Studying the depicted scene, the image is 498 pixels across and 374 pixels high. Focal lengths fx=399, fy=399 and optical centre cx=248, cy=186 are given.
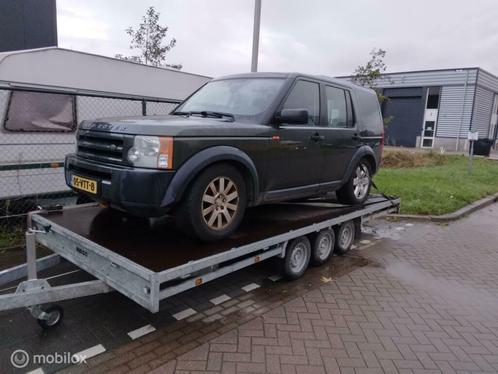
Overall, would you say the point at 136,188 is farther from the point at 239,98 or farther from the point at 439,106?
the point at 439,106

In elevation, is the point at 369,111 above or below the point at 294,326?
above

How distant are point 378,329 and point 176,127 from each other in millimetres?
2653

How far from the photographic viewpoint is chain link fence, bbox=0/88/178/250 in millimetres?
5938

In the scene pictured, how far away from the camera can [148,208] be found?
3.36 m

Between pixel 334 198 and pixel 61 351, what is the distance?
15.0ft

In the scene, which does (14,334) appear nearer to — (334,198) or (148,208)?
A: (148,208)

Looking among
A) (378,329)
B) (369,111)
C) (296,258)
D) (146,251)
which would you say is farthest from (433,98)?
(146,251)

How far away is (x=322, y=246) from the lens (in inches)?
210

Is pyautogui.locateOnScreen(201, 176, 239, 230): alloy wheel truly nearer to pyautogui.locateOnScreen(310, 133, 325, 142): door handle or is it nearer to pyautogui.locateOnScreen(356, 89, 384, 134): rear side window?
pyautogui.locateOnScreen(310, 133, 325, 142): door handle

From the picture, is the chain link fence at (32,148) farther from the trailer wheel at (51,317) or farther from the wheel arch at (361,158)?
the wheel arch at (361,158)

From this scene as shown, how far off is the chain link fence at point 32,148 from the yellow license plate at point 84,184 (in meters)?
2.25

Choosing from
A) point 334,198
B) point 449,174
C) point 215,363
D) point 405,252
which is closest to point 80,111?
point 334,198

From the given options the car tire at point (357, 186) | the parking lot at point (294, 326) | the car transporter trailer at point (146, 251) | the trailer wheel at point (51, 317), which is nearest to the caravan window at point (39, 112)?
the car transporter trailer at point (146, 251)

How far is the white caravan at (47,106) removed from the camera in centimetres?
596
